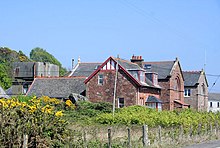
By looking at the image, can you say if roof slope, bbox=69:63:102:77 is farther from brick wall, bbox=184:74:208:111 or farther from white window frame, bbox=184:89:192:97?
brick wall, bbox=184:74:208:111

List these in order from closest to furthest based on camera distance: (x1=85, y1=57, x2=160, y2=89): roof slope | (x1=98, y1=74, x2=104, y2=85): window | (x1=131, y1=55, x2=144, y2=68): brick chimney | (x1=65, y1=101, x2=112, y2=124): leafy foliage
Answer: (x1=65, y1=101, x2=112, y2=124): leafy foliage
(x1=85, y1=57, x2=160, y2=89): roof slope
(x1=98, y1=74, x2=104, y2=85): window
(x1=131, y1=55, x2=144, y2=68): brick chimney

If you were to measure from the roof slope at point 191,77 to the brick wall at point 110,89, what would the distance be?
860 inches

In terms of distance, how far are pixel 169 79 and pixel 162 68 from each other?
116 inches

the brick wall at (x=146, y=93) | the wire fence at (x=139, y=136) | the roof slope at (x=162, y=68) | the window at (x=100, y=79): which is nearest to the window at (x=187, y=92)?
the roof slope at (x=162, y=68)

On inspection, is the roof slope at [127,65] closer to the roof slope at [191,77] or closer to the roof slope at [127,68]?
the roof slope at [127,68]

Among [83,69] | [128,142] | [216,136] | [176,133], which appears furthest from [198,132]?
[83,69]

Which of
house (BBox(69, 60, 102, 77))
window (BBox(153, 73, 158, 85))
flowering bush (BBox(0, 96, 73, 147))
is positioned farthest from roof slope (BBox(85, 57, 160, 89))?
flowering bush (BBox(0, 96, 73, 147))

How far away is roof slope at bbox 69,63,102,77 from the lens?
73500 millimetres

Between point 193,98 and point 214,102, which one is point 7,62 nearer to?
point 193,98

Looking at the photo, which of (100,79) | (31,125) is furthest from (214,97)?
(31,125)

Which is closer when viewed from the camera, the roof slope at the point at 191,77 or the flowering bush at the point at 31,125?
the flowering bush at the point at 31,125

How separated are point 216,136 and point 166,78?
31557 mm

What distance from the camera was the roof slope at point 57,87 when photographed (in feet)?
206

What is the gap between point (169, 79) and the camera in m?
67.8
